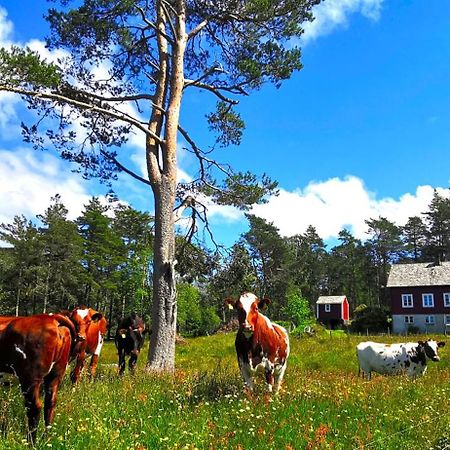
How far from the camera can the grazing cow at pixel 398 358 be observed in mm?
14852

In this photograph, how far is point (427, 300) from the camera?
5403cm

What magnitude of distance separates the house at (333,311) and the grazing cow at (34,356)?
65.7m

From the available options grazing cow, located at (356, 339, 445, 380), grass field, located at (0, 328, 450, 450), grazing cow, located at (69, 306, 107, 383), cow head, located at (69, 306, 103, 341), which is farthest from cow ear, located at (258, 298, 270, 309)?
grazing cow, located at (356, 339, 445, 380)

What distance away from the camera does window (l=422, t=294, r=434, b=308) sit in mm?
53688

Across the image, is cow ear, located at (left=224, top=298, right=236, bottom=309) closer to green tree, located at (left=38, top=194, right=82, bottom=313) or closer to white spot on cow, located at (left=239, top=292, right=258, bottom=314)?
white spot on cow, located at (left=239, top=292, right=258, bottom=314)

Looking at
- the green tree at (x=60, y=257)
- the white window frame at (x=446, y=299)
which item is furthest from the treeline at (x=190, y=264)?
the white window frame at (x=446, y=299)

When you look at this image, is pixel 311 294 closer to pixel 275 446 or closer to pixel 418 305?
pixel 418 305

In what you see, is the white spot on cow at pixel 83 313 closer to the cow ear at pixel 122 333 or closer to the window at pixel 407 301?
the cow ear at pixel 122 333

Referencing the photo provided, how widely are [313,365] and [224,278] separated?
25.2ft

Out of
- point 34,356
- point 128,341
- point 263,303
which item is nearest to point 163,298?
point 128,341

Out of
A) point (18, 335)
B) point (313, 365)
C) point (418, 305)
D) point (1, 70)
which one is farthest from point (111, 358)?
point (418, 305)

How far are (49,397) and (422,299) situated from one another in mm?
54816

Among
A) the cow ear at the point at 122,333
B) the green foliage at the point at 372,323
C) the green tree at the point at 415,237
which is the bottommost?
the green foliage at the point at 372,323

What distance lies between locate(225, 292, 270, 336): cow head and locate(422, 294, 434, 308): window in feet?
167
